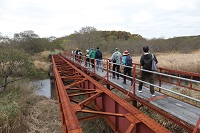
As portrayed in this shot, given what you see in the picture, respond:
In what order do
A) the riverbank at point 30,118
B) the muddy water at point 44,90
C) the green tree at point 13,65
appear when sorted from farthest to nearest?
the muddy water at point 44,90, the green tree at point 13,65, the riverbank at point 30,118

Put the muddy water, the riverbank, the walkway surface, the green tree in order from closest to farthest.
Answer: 1. the walkway surface
2. the riverbank
3. the green tree
4. the muddy water

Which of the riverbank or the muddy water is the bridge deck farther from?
the muddy water

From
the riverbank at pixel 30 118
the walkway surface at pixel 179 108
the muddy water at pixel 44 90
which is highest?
the walkway surface at pixel 179 108

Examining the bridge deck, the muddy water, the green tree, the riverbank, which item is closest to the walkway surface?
the bridge deck

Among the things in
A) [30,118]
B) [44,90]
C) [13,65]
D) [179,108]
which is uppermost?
[13,65]

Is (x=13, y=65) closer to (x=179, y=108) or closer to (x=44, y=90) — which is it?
(x=44, y=90)

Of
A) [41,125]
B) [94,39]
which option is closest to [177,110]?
[41,125]

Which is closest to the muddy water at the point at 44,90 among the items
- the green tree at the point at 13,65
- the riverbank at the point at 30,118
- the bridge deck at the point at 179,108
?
the green tree at the point at 13,65

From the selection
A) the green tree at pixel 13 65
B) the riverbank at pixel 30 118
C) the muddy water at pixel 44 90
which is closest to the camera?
the riverbank at pixel 30 118

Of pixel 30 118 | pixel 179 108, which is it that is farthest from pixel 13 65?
pixel 179 108

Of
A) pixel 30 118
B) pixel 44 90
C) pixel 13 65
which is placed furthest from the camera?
pixel 44 90

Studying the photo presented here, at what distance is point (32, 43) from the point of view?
4538cm

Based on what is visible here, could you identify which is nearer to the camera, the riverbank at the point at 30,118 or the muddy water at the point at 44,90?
the riverbank at the point at 30,118

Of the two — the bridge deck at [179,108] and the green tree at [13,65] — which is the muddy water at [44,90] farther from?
→ the bridge deck at [179,108]
